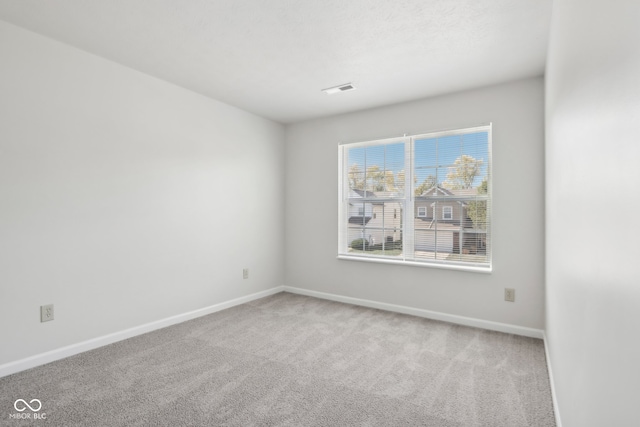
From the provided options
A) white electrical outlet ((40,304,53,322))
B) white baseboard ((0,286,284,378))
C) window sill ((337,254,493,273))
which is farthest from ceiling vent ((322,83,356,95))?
white electrical outlet ((40,304,53,322))

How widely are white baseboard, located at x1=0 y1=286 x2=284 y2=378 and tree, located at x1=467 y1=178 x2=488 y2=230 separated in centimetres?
296

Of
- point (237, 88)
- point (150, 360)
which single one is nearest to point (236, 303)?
point (150, 360)

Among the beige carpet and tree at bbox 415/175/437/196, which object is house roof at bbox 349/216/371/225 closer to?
tree at bbox 415/175/437/196

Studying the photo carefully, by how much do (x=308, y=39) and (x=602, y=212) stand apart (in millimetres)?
2251

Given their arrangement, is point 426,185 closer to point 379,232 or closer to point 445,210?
point 445,210

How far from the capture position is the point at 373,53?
270 cm

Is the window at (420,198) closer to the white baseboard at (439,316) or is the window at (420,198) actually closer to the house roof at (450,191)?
the house roof at (450,191)

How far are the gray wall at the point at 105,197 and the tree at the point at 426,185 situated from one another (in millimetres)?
2178

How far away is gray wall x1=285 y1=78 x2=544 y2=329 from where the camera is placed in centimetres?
312

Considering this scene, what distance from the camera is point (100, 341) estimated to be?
282 cm

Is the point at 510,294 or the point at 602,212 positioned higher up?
the point at 602,212

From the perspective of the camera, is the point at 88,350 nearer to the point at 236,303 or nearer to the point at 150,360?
the point at 150,360

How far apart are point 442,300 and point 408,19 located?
9.09 ft

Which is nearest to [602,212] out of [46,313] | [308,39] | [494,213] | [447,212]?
[308,39]
